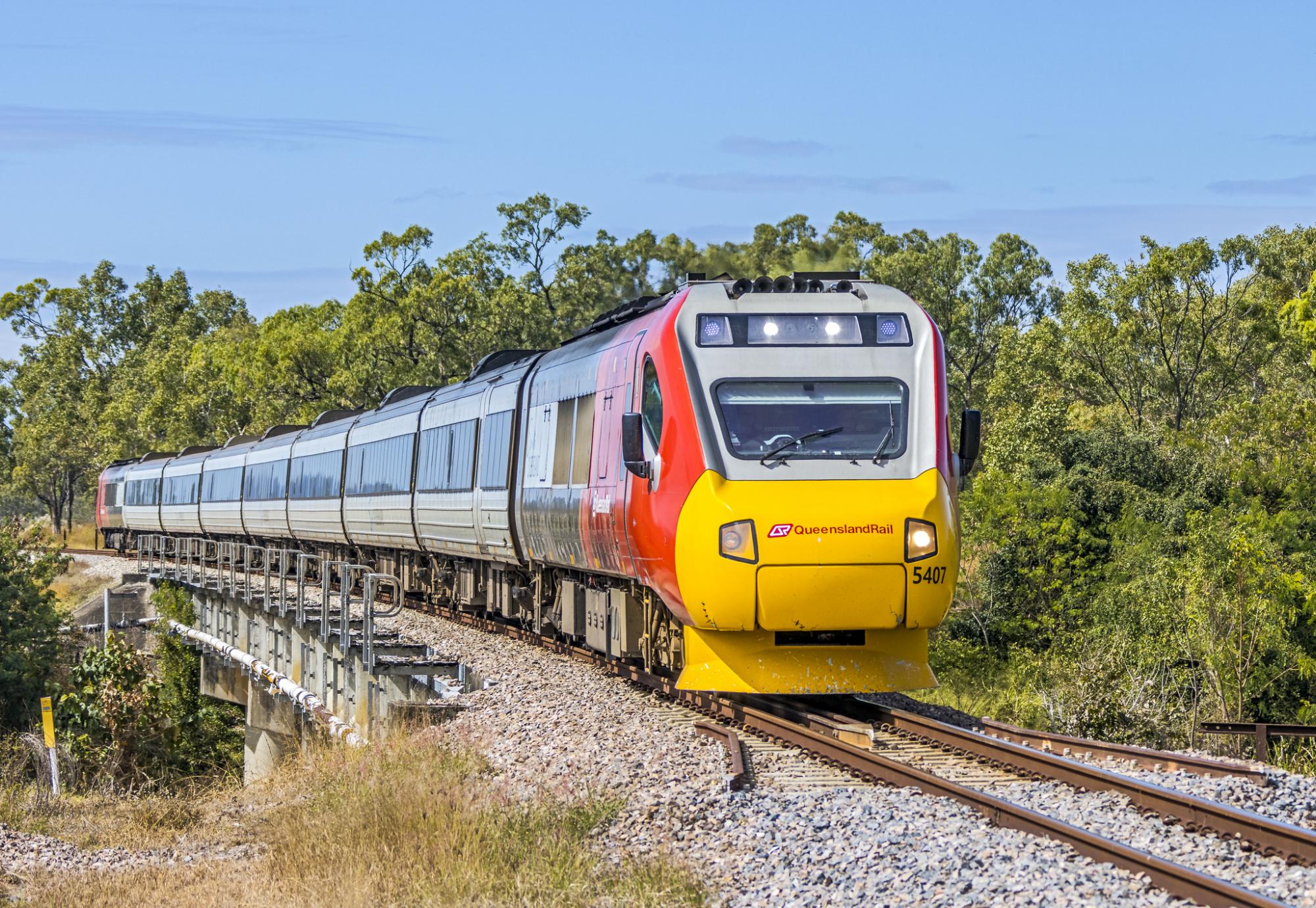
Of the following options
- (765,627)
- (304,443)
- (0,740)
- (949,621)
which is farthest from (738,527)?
(0,740)

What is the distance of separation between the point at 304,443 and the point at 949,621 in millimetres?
13682

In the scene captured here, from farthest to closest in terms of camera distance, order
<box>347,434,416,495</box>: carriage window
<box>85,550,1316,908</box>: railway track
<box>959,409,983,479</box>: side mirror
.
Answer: <box>347,434,416,495</box>: carriage window, <box>959,409,983,479</box>: side mirror, <box>85,550,1316,908</box>: railway track

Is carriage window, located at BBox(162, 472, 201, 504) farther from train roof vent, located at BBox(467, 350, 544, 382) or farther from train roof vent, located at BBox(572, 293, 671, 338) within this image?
train roof vent, located at BBox(572, 293, 671, 338)

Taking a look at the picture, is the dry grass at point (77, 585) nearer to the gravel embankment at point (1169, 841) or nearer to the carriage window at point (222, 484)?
the carriage window at point (222, 484)

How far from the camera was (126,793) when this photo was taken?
20.7 m

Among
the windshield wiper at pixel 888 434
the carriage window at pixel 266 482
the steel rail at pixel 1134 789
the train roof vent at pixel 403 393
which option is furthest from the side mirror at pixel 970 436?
the carriage window at pixel 266 482

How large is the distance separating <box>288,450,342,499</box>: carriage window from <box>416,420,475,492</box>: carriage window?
6.02 m

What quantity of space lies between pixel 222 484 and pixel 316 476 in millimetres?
10442

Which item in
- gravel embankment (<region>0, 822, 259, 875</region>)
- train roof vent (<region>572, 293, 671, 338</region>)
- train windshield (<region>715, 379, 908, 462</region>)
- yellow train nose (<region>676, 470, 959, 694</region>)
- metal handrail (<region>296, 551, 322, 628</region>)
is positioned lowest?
gravel embankment (<region>0, 822, 259, 875</region>)

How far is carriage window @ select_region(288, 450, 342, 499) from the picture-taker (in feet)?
93.2

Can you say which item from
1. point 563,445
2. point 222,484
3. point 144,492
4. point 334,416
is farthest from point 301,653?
point 144,492

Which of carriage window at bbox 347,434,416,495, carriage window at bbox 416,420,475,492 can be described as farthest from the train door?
carriage window at bbox 347,434,416,495

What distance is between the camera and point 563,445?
599 inches

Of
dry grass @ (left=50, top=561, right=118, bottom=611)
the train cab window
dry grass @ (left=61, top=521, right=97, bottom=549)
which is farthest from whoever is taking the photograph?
dry grass @ (left=61, top=521, right=97, bottom=549)
